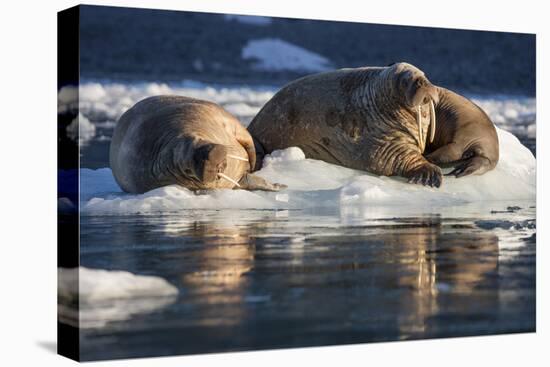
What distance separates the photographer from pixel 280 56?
12.2 meters

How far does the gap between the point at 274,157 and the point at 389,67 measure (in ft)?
5.16

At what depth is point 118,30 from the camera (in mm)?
11219

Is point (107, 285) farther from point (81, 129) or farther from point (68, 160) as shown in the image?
point (81, 129)

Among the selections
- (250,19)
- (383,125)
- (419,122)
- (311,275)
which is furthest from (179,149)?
(419,122)

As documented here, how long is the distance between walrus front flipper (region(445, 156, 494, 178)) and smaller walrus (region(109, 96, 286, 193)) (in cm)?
223

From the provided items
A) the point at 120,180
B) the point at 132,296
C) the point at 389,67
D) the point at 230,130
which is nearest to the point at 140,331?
the point at 132,296

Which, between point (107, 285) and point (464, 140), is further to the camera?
point (464, 140)

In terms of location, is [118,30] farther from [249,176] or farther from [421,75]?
[421,75]

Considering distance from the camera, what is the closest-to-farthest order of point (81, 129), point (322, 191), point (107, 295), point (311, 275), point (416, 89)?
point (107, 295), point (81, 129), point (311, 275), point (322, 191), point (416, 89)

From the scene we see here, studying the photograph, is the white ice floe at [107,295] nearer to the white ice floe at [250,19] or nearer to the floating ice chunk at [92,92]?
the floating ice chunk at [92,92]

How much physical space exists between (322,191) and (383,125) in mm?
1683

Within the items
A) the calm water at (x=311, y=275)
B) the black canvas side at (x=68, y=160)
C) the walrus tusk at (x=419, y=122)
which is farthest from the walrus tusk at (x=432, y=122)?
the black canvas side at (x=68, y=160)

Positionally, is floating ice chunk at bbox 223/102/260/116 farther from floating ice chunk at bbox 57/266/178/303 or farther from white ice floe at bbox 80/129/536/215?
floating ice chunk at bbox 57/266/178/303

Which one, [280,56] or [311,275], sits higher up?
[280,56]
